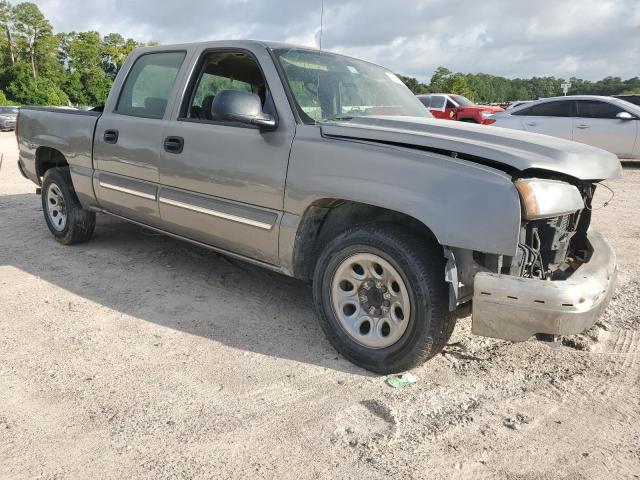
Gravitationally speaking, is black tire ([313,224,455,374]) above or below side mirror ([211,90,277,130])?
below

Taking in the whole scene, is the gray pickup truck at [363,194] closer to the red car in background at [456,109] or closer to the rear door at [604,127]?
the rear door at [604,127]

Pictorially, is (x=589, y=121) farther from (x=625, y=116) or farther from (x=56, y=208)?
(x=56, y=208)

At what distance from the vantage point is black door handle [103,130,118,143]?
445 centimetres

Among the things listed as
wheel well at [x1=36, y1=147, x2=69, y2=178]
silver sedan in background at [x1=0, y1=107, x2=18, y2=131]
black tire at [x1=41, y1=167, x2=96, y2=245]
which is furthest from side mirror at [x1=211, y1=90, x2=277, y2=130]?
silver sedan in background at [x1=0, y1=107, x2=18, y2=131]

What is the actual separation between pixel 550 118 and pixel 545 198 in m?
10.1

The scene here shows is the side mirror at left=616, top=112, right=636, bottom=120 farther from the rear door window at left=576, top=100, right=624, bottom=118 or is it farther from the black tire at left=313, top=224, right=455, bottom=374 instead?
the black tire at left=313, top=224, right=455, bottom=374

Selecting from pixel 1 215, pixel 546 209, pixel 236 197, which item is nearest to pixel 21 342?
pixel 236 197

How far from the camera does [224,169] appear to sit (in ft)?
11.7

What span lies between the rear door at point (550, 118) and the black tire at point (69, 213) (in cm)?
938

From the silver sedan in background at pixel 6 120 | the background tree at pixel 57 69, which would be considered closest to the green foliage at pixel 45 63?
the background tree at pixel 57 69

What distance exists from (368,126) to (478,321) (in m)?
1.29

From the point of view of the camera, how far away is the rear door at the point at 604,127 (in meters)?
11.0

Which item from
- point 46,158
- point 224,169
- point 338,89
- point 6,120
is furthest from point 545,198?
point 6,120

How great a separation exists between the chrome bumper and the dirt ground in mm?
442
